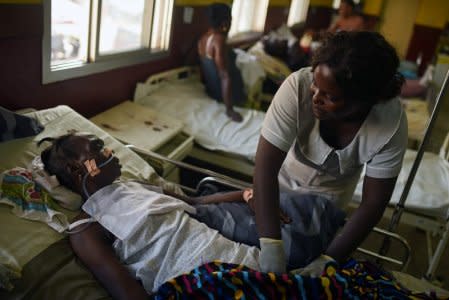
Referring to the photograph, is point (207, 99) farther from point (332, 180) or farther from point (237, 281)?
point (237, 281)

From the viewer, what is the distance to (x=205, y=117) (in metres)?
2.97

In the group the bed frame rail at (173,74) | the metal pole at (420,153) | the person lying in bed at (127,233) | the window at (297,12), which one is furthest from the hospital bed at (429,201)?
the window at (297,12)

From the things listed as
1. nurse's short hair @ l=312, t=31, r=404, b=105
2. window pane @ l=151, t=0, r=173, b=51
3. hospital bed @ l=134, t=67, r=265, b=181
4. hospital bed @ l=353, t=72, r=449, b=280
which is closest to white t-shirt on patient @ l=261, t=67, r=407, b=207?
nurse's short hair @ l=312, t=31, r=404, b=105

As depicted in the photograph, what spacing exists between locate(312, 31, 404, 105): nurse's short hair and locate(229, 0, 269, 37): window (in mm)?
3428

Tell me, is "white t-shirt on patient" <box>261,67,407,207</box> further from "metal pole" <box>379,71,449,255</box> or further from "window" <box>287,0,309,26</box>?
"window" <box>287,0,309,26</box>

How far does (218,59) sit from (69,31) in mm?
1149

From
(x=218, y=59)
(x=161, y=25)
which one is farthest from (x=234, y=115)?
(x=161, y=25)

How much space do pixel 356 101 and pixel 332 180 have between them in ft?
1.86

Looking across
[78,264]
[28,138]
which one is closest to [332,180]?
[78,264]

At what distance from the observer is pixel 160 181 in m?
2.01

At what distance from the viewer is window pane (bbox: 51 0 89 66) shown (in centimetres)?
221

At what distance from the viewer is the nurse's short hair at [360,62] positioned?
1.13m

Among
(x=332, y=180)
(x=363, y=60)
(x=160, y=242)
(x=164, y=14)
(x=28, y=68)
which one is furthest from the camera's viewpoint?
(x=164, y=14)

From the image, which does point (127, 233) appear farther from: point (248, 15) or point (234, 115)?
point (248, 15)
